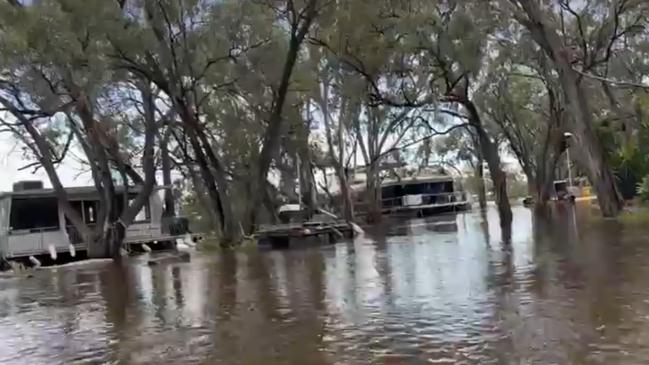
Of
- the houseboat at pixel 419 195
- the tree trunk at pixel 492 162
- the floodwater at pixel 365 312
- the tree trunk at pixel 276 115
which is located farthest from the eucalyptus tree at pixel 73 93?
the houseboat at pixel 419 195

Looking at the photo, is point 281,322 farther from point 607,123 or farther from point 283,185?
point 283,185

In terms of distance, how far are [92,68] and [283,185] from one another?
23691mm

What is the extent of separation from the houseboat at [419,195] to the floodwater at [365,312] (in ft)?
129

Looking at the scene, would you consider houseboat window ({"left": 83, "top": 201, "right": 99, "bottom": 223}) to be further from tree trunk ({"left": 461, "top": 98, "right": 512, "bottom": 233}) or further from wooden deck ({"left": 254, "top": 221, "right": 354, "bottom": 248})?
tree trunk ({"left": 461, "top": 98, "right": 512, "bottom": 233})

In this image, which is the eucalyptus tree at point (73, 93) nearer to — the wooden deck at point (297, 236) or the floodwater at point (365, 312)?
the wooden deck at point (297, 236)

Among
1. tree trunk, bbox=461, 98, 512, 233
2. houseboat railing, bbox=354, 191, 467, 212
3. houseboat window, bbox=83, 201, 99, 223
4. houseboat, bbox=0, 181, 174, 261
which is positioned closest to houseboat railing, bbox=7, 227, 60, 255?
houseboat, bbox=0, 181, 174, 261

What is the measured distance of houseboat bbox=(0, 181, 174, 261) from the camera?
91.7ft

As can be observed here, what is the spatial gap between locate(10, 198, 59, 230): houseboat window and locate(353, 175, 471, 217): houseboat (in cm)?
3038

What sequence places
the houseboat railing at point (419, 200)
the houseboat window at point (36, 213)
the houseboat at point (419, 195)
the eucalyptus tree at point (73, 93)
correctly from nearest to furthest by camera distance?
the eucalyptus tree at point (73, 93), the houseboat window at point (36, 213), the houseboat at point (419, 195), the houseboat railing at point (419, 200)

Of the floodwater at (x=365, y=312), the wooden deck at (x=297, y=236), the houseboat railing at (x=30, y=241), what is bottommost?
the floodwater at (x=365, y=312)

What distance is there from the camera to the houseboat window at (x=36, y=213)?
28781 mm

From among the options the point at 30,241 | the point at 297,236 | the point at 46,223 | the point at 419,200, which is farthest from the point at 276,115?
the point at 419,200

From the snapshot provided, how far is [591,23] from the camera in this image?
2930 centimetres

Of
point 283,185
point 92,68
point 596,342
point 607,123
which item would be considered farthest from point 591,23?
point 596,342
